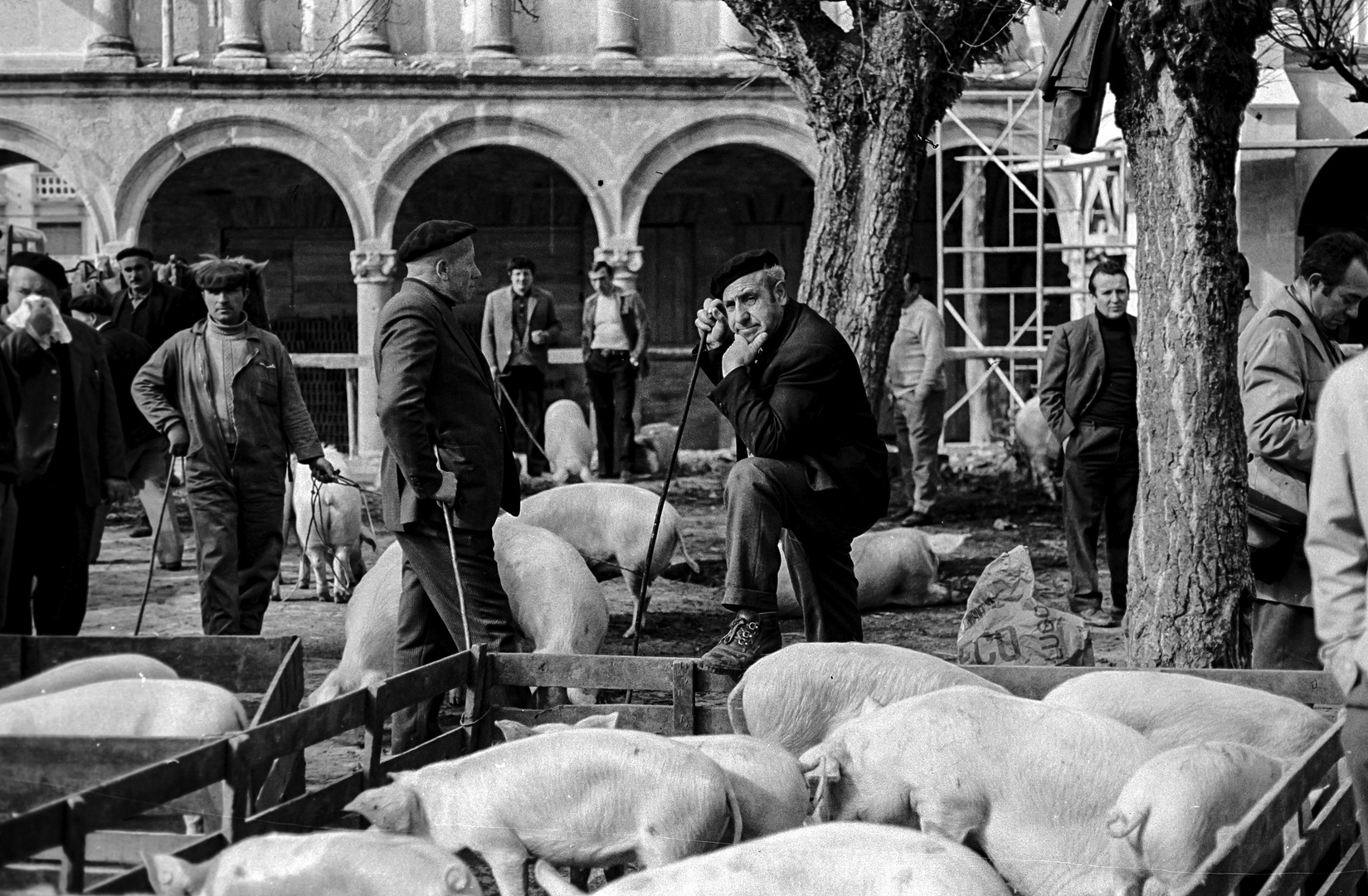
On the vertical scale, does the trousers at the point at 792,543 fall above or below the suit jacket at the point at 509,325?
below

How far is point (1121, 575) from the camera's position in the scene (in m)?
10.1

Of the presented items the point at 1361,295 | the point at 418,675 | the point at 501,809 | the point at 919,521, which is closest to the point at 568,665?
the point at 418,675

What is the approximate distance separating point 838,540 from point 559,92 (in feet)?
48.9

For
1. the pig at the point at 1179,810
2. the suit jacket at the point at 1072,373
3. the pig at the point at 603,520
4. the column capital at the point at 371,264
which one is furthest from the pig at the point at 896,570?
the column capital at the point at 371,264

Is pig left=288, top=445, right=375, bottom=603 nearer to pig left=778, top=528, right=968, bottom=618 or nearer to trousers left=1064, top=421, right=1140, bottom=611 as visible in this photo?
pig left=778, top=528, right=968, bottom=618

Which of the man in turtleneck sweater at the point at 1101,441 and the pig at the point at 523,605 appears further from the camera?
the man in turtleneck sweater at the point at 1101,441

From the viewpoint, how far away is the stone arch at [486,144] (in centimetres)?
2091

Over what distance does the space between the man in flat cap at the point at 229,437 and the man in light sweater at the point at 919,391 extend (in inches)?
274

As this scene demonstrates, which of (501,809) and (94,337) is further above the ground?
(94,337)

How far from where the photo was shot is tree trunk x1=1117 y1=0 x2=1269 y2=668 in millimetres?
6801

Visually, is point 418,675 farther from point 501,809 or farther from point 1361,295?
point 1361,295

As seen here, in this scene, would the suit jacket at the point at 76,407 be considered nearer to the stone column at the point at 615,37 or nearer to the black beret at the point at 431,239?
the black beret at the point at 431,239

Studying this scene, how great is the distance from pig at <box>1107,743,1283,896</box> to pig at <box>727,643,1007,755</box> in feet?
3.24

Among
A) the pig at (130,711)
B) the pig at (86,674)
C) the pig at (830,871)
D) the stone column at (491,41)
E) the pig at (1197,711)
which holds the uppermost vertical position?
the stone column at (491,41)
